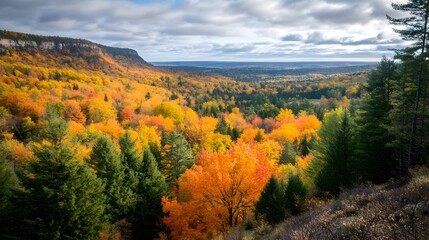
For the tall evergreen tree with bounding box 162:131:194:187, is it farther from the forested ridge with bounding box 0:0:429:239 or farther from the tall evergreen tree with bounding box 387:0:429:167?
the tall evergreen tree with bounding box 387:0:429:167

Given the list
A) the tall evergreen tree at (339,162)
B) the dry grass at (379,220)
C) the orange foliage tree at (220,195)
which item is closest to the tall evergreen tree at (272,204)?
the orange foliage tree at (220,195)

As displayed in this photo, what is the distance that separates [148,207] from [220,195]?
7804mm

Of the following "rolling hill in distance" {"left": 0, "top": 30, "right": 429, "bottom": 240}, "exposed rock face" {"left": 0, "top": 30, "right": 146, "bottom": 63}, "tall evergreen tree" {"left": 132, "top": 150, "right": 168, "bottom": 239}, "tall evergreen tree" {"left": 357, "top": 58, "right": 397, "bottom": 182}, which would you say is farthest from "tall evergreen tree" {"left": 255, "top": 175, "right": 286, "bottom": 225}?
"exposed rock face" {"left": 0, "top": 30, "right": 146, "bottom": 63}

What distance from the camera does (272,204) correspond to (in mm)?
15750

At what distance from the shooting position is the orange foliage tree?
61.6ft

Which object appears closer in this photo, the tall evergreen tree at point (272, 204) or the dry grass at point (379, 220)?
the dry grass at point (379, 220)

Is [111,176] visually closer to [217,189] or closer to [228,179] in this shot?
[217,189]

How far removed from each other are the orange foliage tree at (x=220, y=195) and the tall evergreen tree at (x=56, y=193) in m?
6.80

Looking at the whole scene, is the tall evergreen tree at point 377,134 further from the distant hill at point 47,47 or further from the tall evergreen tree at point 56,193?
the distant hill at point 47,47

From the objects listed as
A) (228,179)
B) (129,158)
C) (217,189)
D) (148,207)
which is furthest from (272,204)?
(129,158)

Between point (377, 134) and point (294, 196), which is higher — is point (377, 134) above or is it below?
above

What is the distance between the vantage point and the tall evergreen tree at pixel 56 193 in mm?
15203

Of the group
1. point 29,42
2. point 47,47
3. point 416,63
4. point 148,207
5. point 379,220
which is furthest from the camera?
point 47,47

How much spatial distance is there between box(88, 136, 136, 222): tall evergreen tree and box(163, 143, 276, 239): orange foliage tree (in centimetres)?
379
